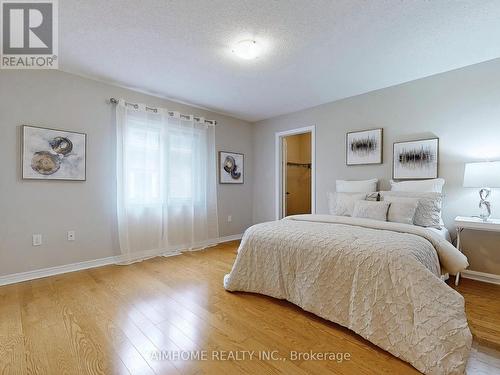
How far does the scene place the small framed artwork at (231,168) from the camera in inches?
179

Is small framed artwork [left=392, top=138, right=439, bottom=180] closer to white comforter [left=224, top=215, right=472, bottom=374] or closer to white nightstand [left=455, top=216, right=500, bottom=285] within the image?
white nightstand [left=455, top=216, right=500, bottom=285]

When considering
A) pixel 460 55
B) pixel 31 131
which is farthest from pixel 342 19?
pixel 31 131

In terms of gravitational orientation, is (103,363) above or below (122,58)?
below

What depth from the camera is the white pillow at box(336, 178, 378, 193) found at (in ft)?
10.8

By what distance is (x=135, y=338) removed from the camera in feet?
5.43

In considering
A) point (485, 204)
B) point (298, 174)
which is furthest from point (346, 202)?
point (298, 174)

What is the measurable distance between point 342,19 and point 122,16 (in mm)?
1772

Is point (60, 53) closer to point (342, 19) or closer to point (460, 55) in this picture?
point (342, 19)

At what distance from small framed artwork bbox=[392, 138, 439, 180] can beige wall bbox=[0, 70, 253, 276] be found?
3.56 m

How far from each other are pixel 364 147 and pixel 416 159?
683 mm

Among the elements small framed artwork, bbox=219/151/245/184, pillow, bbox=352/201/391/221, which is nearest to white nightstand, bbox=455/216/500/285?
pillow, bbox=352/201/391/221

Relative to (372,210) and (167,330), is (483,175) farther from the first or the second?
(167,330)

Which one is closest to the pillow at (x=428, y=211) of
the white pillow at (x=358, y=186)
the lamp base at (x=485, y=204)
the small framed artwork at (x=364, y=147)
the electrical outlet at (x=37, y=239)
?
the lamp base at (x=485, y=204)

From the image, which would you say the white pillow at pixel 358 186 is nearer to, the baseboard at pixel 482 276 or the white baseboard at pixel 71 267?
the baseboard at pixel 482 276
